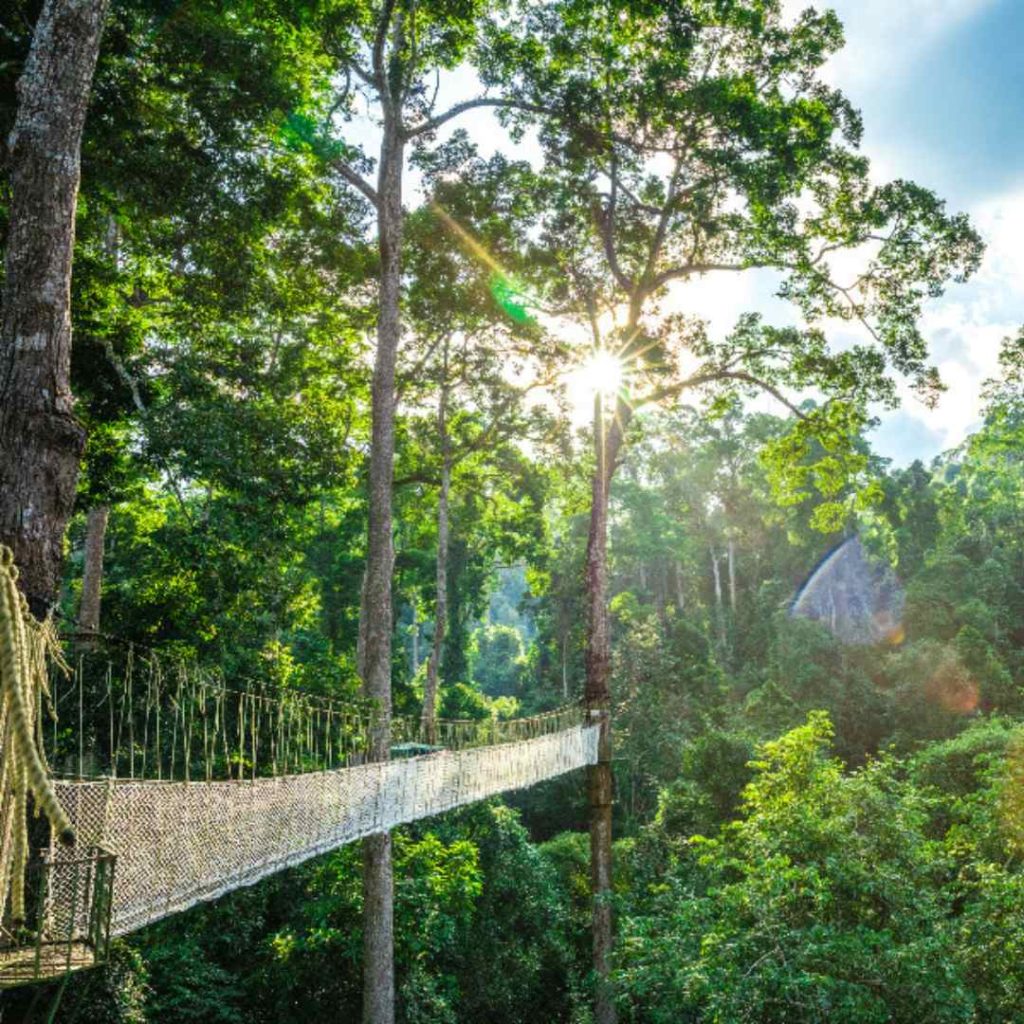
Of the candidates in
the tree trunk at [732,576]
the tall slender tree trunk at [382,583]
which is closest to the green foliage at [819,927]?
the tall slender tree trunk at [382,583]

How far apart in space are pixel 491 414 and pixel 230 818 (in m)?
8.02

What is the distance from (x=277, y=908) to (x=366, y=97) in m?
7.39

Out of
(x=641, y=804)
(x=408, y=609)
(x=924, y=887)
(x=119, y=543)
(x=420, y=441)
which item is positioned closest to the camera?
(x=924, y=887)

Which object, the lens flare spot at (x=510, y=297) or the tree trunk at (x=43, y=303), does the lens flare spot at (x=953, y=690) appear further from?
the tree trunk at (x=43, y=303)

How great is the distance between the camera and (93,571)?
6.80 metres

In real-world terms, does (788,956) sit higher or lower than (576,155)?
lower

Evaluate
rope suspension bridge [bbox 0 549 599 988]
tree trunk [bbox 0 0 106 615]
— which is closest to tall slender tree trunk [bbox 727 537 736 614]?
Result: rope suspension bridge [bbox 0 549 599 988]

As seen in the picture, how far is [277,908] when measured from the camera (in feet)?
26.7

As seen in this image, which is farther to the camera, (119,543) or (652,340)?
(119,543)

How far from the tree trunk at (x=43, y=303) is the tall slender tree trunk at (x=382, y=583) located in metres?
3.20

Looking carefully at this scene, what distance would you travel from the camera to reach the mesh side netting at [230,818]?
2227mm

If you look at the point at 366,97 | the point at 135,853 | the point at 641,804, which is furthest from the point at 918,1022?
the point at 641,804

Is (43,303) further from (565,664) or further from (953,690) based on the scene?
(565,664)

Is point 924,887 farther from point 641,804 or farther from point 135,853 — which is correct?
point 641,804
